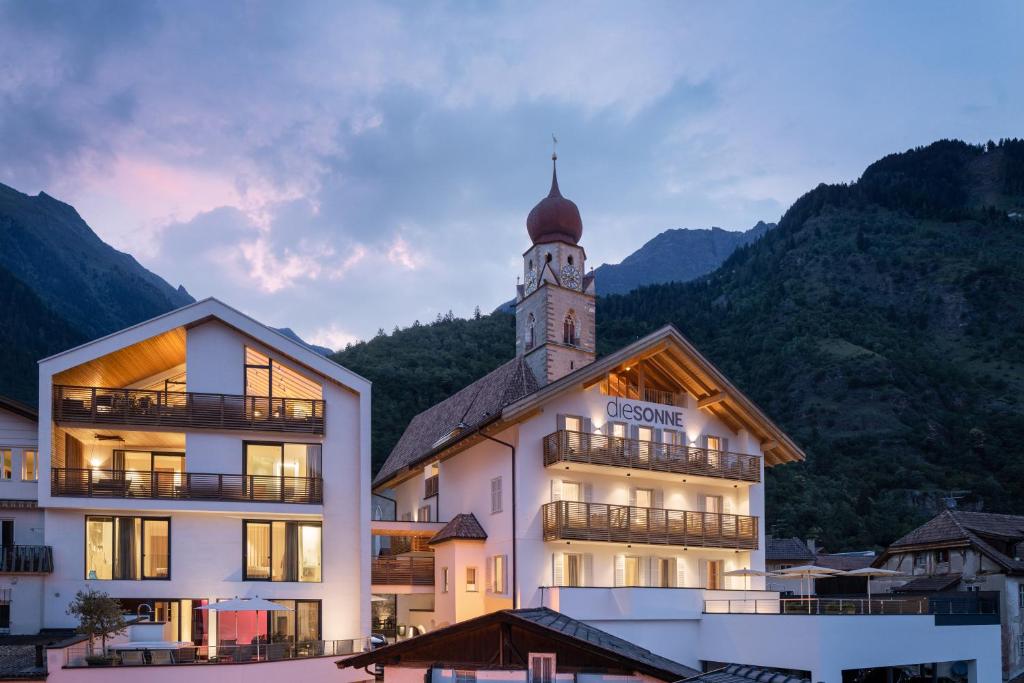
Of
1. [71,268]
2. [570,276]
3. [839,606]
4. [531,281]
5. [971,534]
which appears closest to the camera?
[839,606]

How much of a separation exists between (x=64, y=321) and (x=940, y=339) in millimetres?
86948

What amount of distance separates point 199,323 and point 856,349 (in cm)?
8431

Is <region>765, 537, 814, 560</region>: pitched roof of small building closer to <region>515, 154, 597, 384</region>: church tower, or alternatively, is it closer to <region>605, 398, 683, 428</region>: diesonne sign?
<region>515, 154, 597, 384</region>: church tower

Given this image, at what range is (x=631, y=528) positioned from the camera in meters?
36.5

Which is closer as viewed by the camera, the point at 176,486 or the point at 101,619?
the point at 101,619

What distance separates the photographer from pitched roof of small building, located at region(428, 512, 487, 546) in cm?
3744

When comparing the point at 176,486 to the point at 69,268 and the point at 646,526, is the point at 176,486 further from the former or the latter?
the point at 69,268

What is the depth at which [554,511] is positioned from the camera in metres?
35.2

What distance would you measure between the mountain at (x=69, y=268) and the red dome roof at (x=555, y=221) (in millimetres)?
90028

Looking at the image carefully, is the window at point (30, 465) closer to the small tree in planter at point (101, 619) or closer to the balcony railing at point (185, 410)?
the balcony railing at point (185, 410)

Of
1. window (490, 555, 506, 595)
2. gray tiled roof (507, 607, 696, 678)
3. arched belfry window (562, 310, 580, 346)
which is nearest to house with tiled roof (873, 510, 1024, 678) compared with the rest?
arched belfry window (562, 310, 580, 346)

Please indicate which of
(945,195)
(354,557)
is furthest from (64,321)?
(945,195)

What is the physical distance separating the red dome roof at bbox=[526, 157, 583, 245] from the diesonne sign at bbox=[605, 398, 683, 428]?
59.2ft

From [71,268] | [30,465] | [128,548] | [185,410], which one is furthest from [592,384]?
[71,268]
